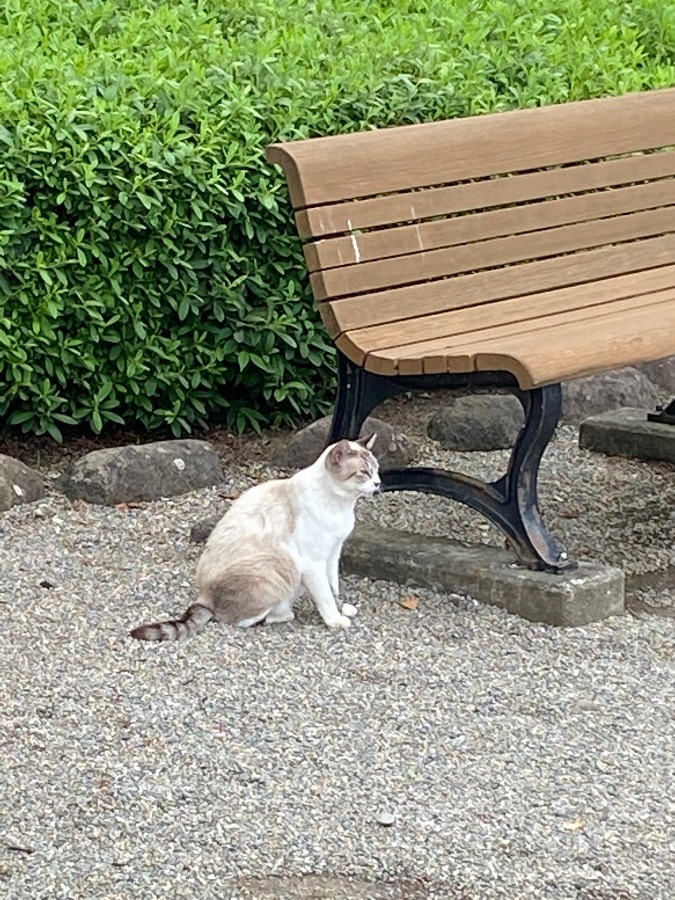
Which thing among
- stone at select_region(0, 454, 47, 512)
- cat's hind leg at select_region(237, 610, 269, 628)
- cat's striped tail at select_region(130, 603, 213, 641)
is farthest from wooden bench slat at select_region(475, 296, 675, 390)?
stone at select_region(0, 454, 47, 512)

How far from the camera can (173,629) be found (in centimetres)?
464

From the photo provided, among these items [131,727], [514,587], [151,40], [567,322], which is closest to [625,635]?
[514,587]

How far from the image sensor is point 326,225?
516 centimetres

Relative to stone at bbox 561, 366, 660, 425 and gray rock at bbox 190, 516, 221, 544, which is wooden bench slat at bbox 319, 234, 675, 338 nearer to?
gray rock at bbox 190, 516, 221, 544

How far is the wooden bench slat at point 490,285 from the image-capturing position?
205 inches

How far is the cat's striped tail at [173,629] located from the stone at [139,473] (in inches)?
53.3

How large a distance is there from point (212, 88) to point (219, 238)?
0.58 meters

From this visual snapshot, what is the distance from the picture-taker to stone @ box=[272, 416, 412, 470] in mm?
6324

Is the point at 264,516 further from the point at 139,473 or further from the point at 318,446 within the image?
the point at 318,446

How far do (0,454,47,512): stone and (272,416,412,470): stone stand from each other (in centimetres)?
94

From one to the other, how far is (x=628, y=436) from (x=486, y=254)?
51.7 inches

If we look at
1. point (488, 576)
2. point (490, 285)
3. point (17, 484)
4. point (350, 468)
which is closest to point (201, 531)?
point (17, 484)

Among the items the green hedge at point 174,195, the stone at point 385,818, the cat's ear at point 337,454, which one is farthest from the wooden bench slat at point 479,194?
the stone at point 385,818

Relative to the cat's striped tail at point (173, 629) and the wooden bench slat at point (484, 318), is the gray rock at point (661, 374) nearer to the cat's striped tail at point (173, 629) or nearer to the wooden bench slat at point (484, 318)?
the wooden bench slat at point (484, 318)
